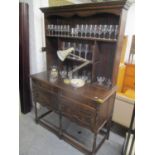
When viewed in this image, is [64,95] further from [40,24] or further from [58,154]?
[40,24]

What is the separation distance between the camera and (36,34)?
2.31 meters

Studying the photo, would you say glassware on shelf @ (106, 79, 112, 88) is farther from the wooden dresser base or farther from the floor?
the floor

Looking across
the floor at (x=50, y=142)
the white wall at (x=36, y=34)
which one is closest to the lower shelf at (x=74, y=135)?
the floor at (x=50, y=142)

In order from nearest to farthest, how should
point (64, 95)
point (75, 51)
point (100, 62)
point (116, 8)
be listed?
point (116, 8), point (64, 95), point (100, 62), point (75, 51)

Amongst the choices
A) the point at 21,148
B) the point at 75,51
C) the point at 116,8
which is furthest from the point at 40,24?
the point at 21,148

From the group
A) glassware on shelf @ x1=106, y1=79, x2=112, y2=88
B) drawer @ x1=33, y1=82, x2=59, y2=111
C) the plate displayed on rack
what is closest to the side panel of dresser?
drawer @ x1=33, y1=82, x2=59, y2=111

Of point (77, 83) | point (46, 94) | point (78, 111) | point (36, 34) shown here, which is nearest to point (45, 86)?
point (46, 94)

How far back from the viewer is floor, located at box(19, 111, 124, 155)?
1.83m

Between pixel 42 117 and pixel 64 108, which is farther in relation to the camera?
pixel 42 117

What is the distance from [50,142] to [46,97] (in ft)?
2.16

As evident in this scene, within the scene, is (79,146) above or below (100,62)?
below

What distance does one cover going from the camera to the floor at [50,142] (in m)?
1.83
